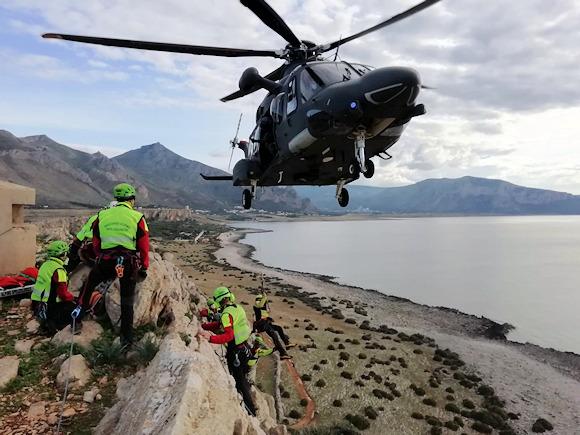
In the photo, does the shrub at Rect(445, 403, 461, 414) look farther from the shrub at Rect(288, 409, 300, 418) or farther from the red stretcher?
the red stretcher

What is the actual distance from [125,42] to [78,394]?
9.03 meters

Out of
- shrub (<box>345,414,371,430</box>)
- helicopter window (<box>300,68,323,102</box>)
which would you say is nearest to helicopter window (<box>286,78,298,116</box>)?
helicopter window (<box>300,68,323,102</box>)

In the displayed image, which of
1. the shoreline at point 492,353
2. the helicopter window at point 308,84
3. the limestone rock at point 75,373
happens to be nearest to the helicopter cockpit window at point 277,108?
the helicopter window at point 308,84

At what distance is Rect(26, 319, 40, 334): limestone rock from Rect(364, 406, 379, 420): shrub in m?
14.9

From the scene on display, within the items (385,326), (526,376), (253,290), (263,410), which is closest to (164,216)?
(253,290)

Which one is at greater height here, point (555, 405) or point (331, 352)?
point (331, 352)

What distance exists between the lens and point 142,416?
4215 millimetres

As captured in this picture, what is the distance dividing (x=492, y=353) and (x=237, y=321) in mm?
30232

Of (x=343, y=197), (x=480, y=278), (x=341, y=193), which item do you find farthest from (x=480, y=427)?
(x=480, y=278)

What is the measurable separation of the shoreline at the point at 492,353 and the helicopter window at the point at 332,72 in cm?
2106

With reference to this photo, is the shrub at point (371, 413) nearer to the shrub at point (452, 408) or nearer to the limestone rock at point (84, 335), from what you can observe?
the shrub at point (452, 408)

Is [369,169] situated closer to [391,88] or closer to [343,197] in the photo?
[343,197]

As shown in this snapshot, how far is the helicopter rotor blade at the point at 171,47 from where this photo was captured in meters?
10.4

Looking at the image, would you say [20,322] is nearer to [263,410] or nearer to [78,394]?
[78,394]
